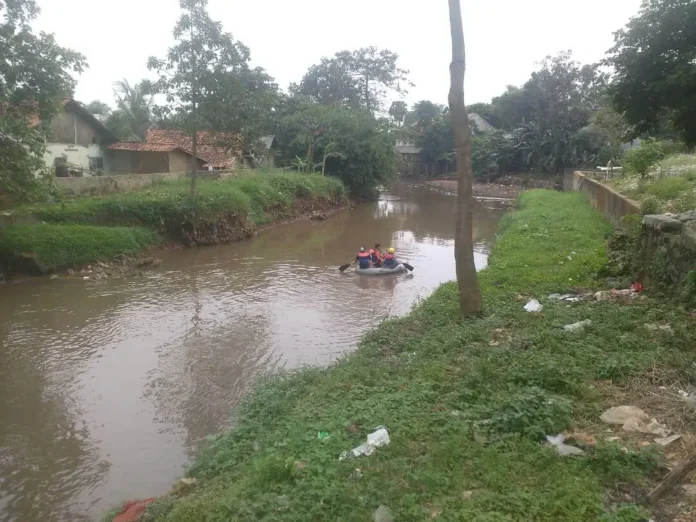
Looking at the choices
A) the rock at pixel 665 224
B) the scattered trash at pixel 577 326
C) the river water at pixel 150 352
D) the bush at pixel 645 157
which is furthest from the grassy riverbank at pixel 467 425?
the bush at pixel 645 157

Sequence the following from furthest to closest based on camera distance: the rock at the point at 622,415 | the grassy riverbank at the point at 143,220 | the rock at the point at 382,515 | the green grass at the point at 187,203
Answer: the green grass at the point at 187,203, the grassy riverbank at the point at 143,220, the rock at the point at 622,415, the rock at the point at 382,515

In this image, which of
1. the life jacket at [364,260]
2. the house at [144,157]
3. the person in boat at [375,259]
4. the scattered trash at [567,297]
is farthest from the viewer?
the house at [144,157]

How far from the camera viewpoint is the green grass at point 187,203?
18.3 m

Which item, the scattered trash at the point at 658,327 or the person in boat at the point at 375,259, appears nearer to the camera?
the scattered trash at the point at 658,327

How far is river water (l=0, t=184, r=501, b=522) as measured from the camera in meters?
6.34

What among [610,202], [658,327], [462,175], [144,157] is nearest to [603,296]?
[658,327]

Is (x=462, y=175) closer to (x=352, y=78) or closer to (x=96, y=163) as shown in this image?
(x=96, y=163)

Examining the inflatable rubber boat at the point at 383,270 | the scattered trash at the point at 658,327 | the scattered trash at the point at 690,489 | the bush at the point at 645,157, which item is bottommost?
the inflatable rubber boat at the point at 383,270

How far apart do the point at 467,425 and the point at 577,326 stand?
10.6ft

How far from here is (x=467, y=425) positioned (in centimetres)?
484

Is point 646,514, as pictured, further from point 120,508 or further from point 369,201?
point 369,201

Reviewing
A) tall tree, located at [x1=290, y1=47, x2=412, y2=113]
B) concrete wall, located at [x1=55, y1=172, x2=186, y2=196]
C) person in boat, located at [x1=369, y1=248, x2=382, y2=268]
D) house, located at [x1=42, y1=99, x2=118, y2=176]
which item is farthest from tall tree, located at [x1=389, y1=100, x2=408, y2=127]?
person in boat, located at [x1=369, y1=248, x2=382, y2=268]

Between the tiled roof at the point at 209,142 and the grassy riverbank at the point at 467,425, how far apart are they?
48.3 feet

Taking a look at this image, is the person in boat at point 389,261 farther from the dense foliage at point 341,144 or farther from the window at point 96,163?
the dense foliage at point 341,144
